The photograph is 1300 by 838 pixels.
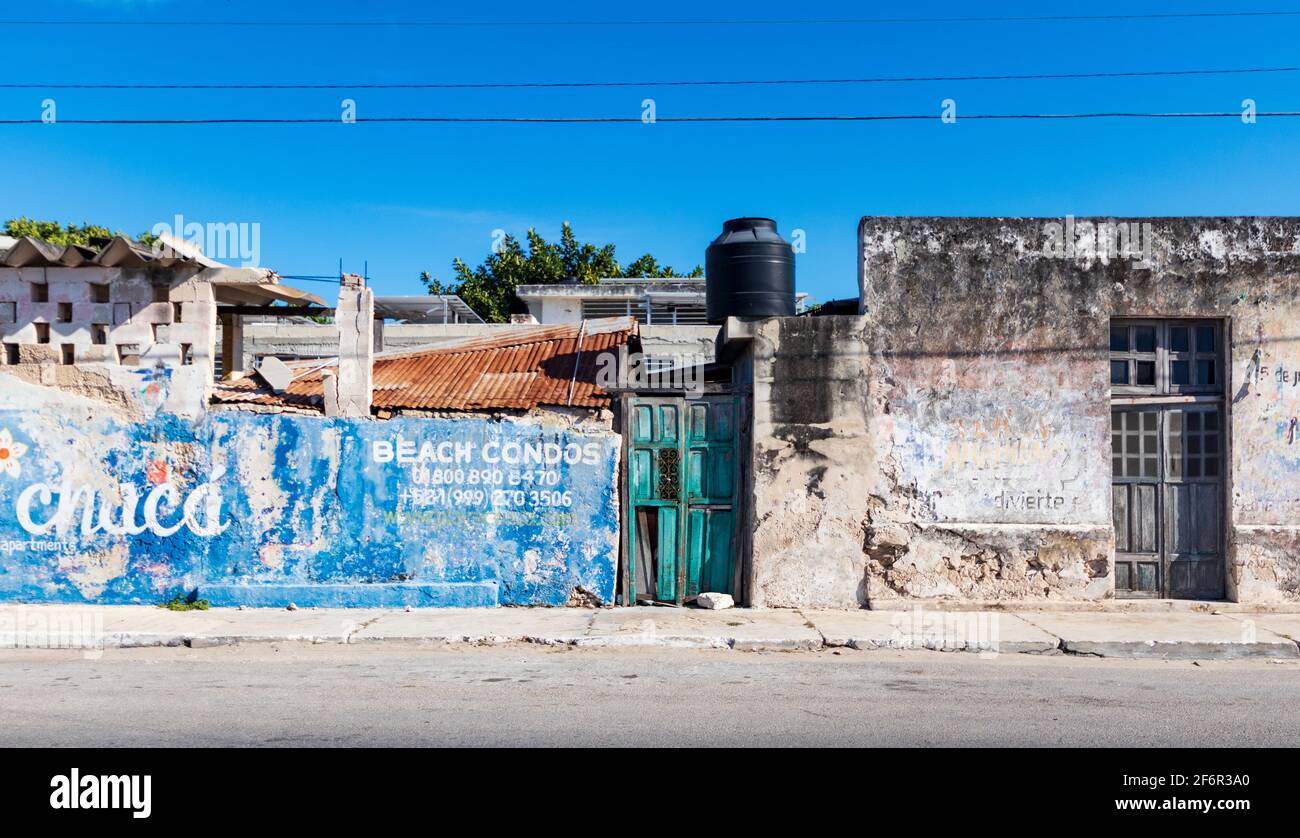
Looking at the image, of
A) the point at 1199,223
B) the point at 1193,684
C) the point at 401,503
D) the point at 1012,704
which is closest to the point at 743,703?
the point at 1012,704

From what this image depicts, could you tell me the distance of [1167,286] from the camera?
11328 mm

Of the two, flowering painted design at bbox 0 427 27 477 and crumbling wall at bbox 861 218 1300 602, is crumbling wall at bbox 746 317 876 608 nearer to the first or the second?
crumbling wall at bbox 861 218 1300 602

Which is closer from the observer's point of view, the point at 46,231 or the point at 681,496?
the point at 681,496

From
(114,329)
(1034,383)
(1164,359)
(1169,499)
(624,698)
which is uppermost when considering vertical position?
(114,329)

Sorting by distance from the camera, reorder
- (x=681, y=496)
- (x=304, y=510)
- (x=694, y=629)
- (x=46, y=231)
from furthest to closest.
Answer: (x=46, y=231)
(x=681, y=496)
(x=304, y=510)
(x=694, y=629)

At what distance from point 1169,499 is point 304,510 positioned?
9547 mm

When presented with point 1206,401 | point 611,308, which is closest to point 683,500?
point 1206,401

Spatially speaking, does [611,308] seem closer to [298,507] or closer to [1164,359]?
[298,507]

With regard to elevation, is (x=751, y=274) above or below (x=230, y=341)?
above

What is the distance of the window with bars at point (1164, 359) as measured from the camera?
37.8 ft

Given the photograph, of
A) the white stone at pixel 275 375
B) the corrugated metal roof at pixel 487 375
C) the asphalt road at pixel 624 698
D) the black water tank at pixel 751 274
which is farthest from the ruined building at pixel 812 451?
the asphalt road at pixel 624 698

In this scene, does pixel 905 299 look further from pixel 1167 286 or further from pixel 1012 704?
pixel 1012 704

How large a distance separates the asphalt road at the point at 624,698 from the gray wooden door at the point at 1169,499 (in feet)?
7.76

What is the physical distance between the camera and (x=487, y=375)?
12969 mm
